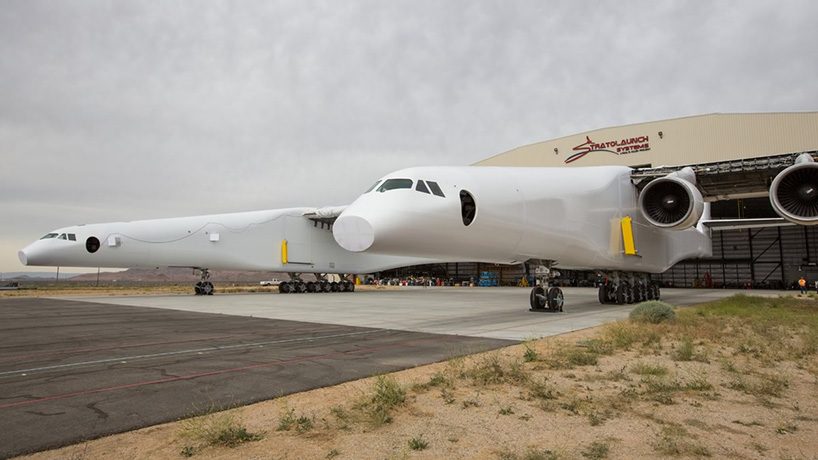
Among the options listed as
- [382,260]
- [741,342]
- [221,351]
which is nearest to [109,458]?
[221,351]

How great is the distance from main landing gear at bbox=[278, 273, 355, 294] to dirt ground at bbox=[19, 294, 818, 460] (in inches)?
1028

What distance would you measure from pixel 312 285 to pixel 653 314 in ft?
82.7

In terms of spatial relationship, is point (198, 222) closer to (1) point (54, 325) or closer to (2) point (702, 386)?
(1) point (54, 325)

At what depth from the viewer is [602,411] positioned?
14.0 ft

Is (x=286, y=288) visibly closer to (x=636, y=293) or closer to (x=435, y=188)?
(x=636, y=293)

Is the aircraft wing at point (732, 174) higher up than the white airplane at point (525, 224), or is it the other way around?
the aircraft wing at point (732, 174)

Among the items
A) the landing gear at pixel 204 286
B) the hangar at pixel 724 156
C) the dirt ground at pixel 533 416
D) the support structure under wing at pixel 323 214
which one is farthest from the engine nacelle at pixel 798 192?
the landing gear at pixel 204 286

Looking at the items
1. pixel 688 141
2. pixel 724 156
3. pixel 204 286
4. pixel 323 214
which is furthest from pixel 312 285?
pixel 724 156

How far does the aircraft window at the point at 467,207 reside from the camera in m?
10.6

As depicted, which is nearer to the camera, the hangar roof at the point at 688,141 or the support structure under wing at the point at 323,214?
the support structure under wing at the point at 323,214

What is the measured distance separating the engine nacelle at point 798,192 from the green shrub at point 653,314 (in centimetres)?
579

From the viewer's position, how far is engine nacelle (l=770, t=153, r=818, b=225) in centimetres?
1331

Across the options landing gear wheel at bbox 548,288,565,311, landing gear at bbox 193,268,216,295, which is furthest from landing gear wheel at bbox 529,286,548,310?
landing gear at bbox 193,268,216,295

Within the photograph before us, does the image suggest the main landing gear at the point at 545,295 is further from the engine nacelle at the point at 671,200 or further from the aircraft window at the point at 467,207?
the aircraft window at the point at 467,207
